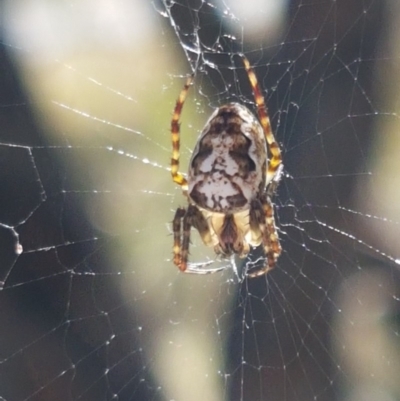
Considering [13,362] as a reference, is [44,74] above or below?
above

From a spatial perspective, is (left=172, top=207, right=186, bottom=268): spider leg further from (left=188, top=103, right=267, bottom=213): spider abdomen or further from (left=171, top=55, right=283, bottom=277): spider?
(left=188, top=103, right=267, bottom=213): spider abdomen

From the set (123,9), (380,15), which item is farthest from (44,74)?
(380,15)

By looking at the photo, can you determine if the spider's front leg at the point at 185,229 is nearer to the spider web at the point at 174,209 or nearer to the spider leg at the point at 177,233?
the spider leg at the point at 177,233

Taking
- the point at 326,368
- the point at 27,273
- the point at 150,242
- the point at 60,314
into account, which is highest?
the point at 150,242

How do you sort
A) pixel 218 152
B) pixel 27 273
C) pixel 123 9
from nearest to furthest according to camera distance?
pixel 218 152 < pixel 123 9 < pixel 27 273

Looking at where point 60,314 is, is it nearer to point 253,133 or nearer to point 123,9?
point 123,9

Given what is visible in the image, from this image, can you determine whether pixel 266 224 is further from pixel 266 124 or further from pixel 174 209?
pixel 174 209
